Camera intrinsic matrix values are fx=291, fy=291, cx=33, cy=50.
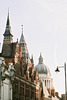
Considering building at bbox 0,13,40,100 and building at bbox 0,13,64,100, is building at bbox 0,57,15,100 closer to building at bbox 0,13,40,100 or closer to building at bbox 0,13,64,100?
building at bbox 0,13,64,100

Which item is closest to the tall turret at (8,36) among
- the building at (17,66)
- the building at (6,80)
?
the building at (17,66)

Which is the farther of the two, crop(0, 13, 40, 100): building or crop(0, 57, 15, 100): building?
crop(0, 13, 40, 100): building

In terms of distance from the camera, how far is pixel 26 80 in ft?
212

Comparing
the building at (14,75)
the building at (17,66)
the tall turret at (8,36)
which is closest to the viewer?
the building at (14,75)

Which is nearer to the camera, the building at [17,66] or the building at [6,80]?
the building at [6,80]

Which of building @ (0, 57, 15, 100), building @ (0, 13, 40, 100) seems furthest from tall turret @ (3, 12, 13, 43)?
building @ (0, 57, 15, 100)

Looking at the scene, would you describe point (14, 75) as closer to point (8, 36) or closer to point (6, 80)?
point (6, 80)

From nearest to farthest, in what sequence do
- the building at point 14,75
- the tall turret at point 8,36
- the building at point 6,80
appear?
1. the building at point 6,80
2. the building at point 14,75
3. the tall turret at point 8,36

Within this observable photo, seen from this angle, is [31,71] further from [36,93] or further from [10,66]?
[10,66]

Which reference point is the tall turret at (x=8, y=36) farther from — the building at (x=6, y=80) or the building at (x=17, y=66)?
the building at (x=6, y=80)

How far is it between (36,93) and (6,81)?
84.8 feet

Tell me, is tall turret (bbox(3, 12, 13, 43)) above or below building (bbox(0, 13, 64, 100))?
above

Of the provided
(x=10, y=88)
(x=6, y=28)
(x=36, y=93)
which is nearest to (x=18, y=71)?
(x=10, y=88)

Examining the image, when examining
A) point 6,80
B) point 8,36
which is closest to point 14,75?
point 6,80
